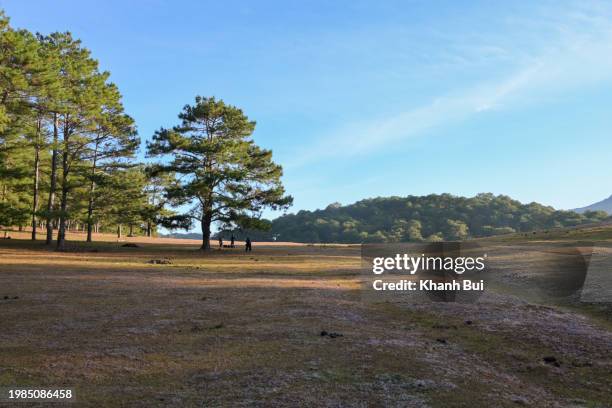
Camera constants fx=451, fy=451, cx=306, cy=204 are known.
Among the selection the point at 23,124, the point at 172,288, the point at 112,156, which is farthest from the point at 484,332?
the point at 112,156

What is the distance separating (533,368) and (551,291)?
1279cm

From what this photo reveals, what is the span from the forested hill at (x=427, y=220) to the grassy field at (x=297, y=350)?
367 feet

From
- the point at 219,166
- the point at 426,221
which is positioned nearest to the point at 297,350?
the point at 219,166

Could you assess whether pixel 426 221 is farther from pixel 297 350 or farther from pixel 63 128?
pixel 297 350

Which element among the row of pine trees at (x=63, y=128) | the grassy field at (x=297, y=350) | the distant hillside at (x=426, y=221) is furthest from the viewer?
the distant hillside at (x=426, y=221)

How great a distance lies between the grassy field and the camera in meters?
7.67

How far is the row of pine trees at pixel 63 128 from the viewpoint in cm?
3538

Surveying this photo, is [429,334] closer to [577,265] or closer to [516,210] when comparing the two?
[577,265]

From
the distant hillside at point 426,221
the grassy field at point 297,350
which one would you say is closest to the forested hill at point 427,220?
the distant hillside at point 426,221

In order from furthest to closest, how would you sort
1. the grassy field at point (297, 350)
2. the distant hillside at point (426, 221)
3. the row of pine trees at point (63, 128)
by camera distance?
the distant hillside at point (426, 221)
the row of pine trees at point (63, 128)
the grassy field at point (297, 350)

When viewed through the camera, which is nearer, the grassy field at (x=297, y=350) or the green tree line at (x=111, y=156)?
the grassy field at (x=297, y=350)

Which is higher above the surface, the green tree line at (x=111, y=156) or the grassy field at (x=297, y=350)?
the green tree line at (x=111, y=156)

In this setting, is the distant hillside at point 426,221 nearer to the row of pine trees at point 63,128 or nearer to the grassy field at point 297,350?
the row of pine trees at point 63,128

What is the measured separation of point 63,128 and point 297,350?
42.5m
